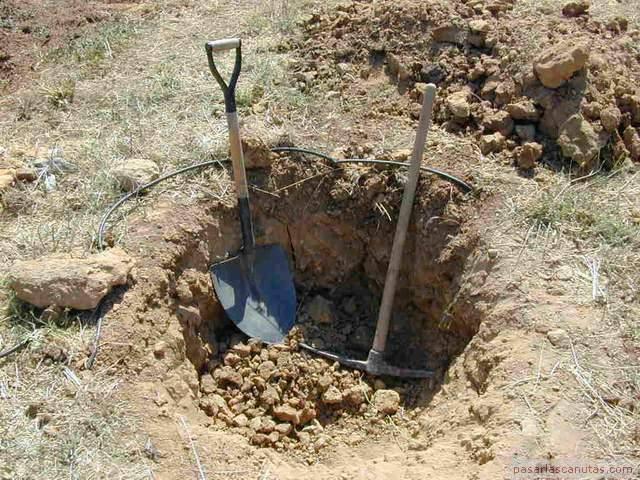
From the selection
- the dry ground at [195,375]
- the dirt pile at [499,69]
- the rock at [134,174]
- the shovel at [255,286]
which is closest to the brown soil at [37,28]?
the dry ground at [195,375]

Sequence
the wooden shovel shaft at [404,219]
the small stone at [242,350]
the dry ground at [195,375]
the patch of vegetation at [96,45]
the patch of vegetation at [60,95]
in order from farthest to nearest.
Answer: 1. the patch of vegetation at [96,45]
2. the patch of vegetation at [60,95]
3. the small stone at [242,350]
4. the wooden shovel shaft at [404,219]
5. the dry ground at [195,375]

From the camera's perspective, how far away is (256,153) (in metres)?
3.80

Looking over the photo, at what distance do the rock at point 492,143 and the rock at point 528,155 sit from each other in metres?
0.12

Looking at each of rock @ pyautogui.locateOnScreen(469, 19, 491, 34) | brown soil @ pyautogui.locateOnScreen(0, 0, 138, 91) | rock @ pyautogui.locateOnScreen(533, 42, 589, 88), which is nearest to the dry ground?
brown soil @ pyautogui.locateOnScreen(0, 0, 138, 91)

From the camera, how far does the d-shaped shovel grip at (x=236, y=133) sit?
317cm

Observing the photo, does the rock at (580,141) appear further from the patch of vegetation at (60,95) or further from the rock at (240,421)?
the patch of vegetation at (60,95)

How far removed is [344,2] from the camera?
500 centimetres

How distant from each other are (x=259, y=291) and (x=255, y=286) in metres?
0.04

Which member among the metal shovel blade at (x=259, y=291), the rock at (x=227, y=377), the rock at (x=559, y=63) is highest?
the rock at (x=559, y=63)

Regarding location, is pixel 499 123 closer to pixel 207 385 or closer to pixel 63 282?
pixel 207 385

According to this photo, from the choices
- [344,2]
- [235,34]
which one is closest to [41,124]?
[235,34]

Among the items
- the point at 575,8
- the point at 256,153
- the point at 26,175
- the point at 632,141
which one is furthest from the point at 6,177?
the point at 575,8

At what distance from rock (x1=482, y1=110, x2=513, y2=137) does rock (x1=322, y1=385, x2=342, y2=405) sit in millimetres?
1706

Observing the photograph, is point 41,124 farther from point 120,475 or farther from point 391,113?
point 120,475
